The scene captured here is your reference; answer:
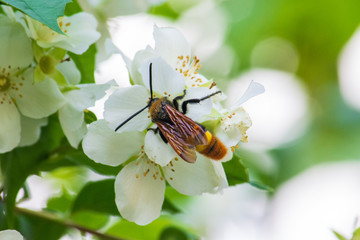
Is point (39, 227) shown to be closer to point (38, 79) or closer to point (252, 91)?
point (38, 79)

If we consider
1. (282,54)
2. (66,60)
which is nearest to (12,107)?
(66,60)

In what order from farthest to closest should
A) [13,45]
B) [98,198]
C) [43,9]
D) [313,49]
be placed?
[313,49], [98,198], [13,45], [43,9]

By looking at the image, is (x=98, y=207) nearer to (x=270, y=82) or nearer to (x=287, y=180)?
(x=287, y=180)

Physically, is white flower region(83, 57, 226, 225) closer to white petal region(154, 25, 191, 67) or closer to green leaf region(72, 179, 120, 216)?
white petal region(154, 25, 191, 67)

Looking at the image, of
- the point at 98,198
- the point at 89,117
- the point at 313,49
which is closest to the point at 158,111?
the point at 89,117

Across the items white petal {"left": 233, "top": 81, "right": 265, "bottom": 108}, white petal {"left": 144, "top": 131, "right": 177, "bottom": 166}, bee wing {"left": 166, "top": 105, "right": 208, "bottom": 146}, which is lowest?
white petal {"left": 144, "top": 131, "right": 177, "bottom": 166}

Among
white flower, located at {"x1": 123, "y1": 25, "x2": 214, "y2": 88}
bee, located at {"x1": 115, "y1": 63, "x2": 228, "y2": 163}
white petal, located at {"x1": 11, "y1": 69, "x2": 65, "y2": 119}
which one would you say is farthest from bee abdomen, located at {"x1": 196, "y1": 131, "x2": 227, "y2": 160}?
white petal, located at {"x1": 11, "y1": 69, "x2": 65, "y2": 119}
